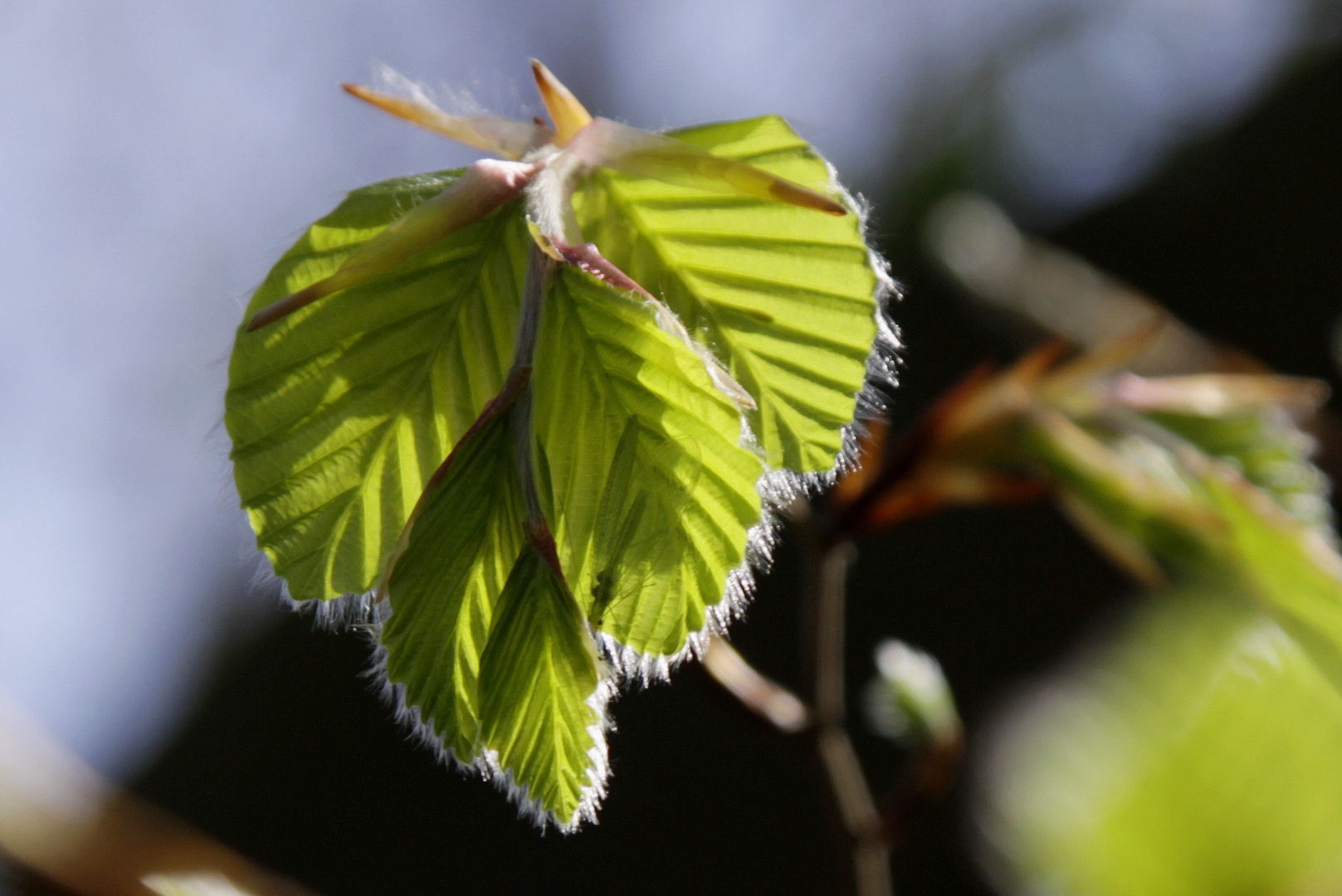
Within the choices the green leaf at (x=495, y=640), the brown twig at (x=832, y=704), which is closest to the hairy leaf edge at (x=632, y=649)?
the green leaf at (x=495, y=640)

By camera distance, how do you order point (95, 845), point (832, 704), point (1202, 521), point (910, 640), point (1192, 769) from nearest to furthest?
point (1192, 769) < point (95, 845) < point (1202, 521) < point (832, 704) < point (910, 640)

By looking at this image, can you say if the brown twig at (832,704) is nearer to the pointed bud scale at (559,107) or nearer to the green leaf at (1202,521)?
the green leaf at (1202,521)

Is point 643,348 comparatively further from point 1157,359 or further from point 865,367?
point 1157,359

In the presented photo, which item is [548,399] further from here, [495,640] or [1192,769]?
[1192,769]

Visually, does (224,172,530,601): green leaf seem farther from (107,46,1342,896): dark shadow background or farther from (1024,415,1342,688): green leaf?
(107,46,1342,896): dark shadow background

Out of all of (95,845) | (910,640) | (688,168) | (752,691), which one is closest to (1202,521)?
(752,691)

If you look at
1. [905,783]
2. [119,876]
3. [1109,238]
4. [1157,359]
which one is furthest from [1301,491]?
[1109,238]
